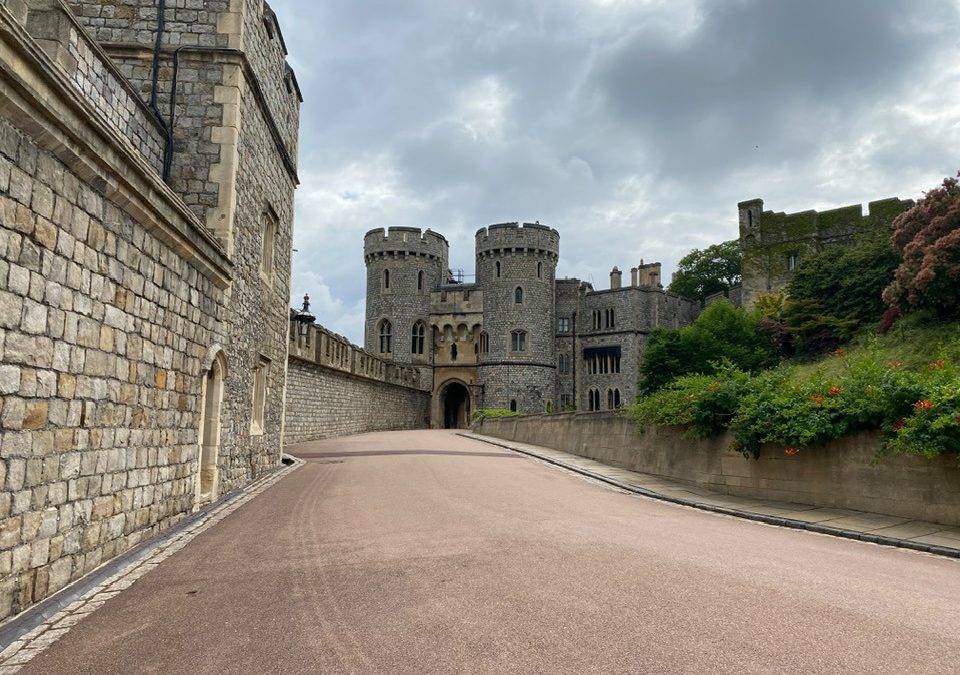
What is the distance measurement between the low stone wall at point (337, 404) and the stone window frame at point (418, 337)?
22.4ft

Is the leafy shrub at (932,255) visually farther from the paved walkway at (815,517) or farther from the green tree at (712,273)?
the green tree at (712,273)

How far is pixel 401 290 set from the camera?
57.7m

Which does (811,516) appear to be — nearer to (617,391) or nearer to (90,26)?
(90,26)

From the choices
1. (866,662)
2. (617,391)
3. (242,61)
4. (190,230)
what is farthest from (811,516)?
(617,391)

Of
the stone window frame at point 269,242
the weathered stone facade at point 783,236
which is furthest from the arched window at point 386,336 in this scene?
the stone window frame at point 269,242

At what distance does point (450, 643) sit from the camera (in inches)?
176

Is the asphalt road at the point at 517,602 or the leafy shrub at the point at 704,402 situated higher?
the leafy shrub at the point at 704,402


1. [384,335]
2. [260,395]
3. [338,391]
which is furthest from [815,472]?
[384,335]

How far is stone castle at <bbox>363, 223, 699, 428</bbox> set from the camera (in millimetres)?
54250

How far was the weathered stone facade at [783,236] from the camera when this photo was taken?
4856cm

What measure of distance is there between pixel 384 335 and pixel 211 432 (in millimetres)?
47531

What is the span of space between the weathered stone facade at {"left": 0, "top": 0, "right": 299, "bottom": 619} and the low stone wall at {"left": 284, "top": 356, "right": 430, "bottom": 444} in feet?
42.0

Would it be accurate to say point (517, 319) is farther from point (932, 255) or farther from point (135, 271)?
point (135, 271)

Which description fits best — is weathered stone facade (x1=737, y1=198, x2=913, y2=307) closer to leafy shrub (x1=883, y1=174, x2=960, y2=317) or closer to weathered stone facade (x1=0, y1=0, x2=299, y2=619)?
leafy shrub (x1=883, y1=174, x2=960, y2=317)
